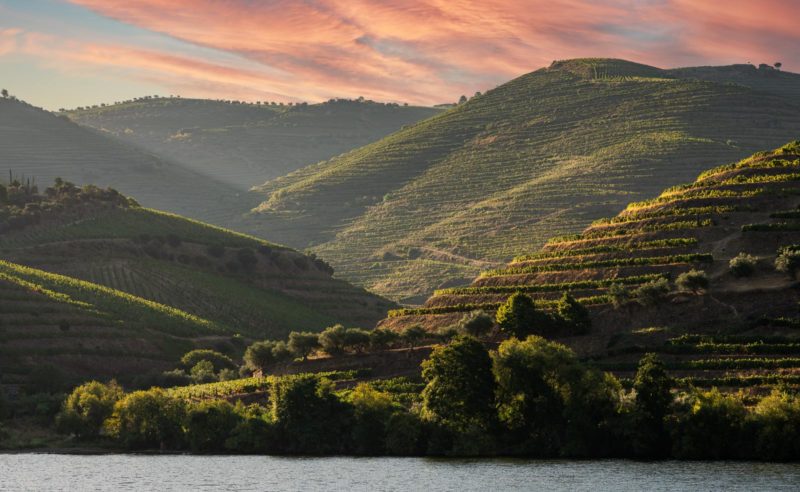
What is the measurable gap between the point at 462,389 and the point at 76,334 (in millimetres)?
82785

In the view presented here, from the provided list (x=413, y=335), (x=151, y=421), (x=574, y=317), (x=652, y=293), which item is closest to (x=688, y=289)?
(x=652, y=293)

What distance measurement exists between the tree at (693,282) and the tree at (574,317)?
1077 centimetres

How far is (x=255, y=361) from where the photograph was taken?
154875 mm

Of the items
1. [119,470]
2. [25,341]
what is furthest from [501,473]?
[25,341]

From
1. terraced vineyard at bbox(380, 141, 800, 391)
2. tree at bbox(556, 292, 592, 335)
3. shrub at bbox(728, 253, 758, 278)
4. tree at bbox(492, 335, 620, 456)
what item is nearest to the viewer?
tree at bbox(492, 335, 620, 456)

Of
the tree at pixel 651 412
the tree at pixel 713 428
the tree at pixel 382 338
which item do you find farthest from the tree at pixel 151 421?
the tree at pixel 713 428

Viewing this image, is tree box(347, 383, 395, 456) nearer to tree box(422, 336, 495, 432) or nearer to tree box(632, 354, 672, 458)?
tree box(422, 336, 495, 432)

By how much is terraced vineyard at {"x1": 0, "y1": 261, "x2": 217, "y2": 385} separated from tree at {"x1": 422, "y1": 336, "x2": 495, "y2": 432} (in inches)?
2642

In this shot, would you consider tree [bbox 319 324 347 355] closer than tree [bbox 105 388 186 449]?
No

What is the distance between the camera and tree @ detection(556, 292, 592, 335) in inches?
5246

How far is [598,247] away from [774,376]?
40985 millimetres

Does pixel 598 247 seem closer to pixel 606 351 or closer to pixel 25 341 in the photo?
pixel 606 351

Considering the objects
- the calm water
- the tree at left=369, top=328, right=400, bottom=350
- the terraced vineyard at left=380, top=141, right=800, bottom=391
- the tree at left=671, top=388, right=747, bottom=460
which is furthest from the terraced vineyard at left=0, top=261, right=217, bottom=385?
the tree at left=671, top=388, right=747, bottom=460

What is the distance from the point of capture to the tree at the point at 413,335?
468ft
